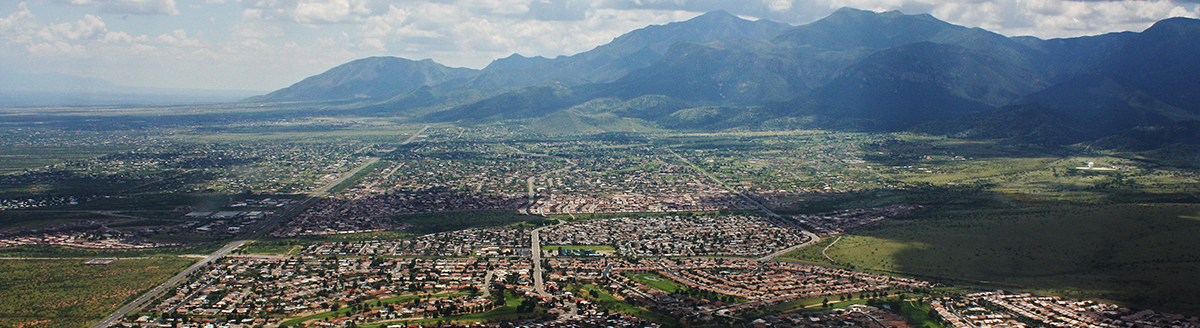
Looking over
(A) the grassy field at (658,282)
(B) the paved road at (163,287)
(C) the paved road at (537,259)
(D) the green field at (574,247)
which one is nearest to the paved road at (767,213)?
(A) the grassy field at (658,282)

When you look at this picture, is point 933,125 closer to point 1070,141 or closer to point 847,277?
point 1070,141

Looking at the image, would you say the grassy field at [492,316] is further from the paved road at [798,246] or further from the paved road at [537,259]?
the paved road at [798,246]

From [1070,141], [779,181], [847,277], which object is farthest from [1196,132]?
[847,277]

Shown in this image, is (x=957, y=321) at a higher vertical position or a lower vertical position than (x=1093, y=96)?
lower

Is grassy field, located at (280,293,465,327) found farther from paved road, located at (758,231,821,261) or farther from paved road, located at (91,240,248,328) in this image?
paved road, located at (758,231,821,261)

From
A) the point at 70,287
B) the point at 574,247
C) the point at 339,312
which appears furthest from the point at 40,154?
the point at 339,312

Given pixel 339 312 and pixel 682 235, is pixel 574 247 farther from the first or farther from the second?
pixel 339 312
